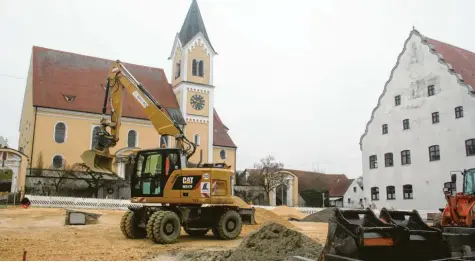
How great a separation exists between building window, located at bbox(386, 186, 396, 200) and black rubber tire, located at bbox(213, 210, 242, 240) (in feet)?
70.7

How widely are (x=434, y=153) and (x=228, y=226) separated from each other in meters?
20.9

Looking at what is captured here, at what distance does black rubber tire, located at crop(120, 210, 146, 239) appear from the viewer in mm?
12797

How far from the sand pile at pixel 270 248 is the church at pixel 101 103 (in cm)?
2782

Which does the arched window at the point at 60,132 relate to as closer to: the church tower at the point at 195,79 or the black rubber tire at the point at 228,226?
the church tower at the point at 195,79

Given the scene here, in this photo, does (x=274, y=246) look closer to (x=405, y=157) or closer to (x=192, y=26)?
(x=405, y=157)

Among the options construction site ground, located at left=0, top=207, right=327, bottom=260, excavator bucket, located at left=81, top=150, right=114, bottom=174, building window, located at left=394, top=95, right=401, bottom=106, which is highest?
building window, located at left=394, top=95, right=401, bottom=106

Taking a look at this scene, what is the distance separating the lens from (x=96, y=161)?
45.1 ft

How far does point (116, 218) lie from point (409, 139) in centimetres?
2159

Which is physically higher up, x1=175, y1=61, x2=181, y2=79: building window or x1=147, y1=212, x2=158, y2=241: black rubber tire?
x1=175, y1=61, x2=181, y2=79: building window

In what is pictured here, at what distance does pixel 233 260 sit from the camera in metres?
8.55

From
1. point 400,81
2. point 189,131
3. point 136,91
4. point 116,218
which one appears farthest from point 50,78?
point 400,81

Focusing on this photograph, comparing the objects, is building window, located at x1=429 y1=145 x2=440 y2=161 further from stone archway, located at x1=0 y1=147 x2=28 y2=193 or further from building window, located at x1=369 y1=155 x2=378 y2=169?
stone archway, located at x1=0 y1=147 x2=28 y2=193

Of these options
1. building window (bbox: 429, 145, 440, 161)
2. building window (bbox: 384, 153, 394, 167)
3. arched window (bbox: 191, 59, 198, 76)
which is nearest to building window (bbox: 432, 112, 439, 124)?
building window (bbox: 429, 145, 440, 161)

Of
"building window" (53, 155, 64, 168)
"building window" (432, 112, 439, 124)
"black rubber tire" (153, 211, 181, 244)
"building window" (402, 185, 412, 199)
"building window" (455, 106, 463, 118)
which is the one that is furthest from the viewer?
"building window" (53, 155, 64, 168)
